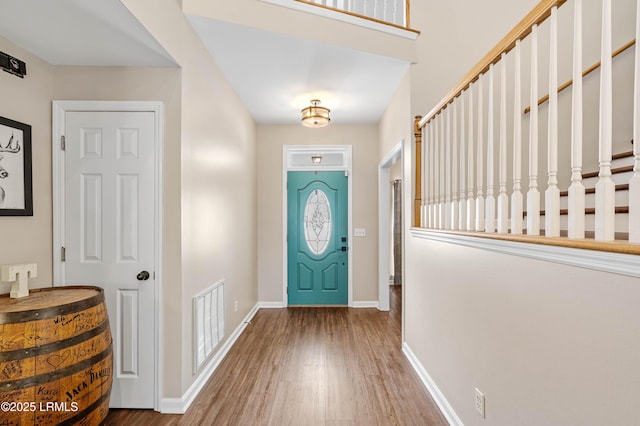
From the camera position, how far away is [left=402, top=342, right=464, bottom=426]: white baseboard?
206 centimetres

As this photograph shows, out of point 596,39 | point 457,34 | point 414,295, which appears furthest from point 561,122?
point 414,295

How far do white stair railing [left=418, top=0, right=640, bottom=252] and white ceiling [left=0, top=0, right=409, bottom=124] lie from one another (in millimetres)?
1037

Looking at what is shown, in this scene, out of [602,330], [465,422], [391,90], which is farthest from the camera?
[391,90]

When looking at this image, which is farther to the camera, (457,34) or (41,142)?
(457,34)

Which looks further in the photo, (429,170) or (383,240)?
(383,240)

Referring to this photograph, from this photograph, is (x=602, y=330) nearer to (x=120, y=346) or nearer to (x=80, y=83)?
(x=120, y=346)

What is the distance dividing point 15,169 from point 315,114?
2.69 meters

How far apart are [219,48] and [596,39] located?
10.0ft

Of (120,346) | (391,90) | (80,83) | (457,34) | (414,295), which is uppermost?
(457,34)

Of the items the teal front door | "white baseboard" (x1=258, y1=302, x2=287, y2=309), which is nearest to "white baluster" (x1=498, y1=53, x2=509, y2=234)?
the teal front door

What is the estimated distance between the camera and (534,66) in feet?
4.22

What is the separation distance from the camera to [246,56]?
2861 mm

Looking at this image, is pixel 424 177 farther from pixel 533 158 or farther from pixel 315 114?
pixel 315 114

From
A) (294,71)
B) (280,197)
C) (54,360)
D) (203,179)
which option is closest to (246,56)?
(294,71)
